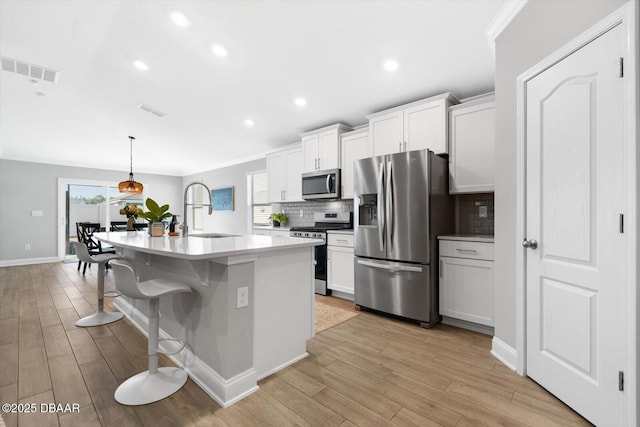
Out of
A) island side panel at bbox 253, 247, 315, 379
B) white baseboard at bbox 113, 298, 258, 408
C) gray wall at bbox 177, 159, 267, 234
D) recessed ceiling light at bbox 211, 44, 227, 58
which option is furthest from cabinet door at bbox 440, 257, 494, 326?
gray wall at bbox 177, 159, 267, 234

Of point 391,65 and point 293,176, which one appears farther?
point 293,176

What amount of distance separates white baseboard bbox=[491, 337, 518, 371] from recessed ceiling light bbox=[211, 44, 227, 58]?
3.51m

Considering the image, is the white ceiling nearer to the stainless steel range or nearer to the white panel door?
the white panel door

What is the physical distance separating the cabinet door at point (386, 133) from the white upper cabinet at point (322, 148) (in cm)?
64

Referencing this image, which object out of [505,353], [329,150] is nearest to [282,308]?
[505,353]

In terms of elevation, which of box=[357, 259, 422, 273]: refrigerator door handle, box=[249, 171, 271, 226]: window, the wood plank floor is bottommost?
the wood plank floor

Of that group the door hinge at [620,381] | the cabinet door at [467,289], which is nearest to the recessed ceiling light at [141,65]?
the cabinet door at [467,289]

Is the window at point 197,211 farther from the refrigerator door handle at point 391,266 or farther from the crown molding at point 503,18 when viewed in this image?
the crown molding at point 503,18

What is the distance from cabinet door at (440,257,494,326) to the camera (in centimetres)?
255

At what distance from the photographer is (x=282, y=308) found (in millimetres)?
2002

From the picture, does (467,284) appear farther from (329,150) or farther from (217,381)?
(329,150)

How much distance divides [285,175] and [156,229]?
271cm

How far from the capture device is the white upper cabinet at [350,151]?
383cm

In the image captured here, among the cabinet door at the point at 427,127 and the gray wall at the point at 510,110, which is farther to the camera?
the cabinet door at the point at 427,127
